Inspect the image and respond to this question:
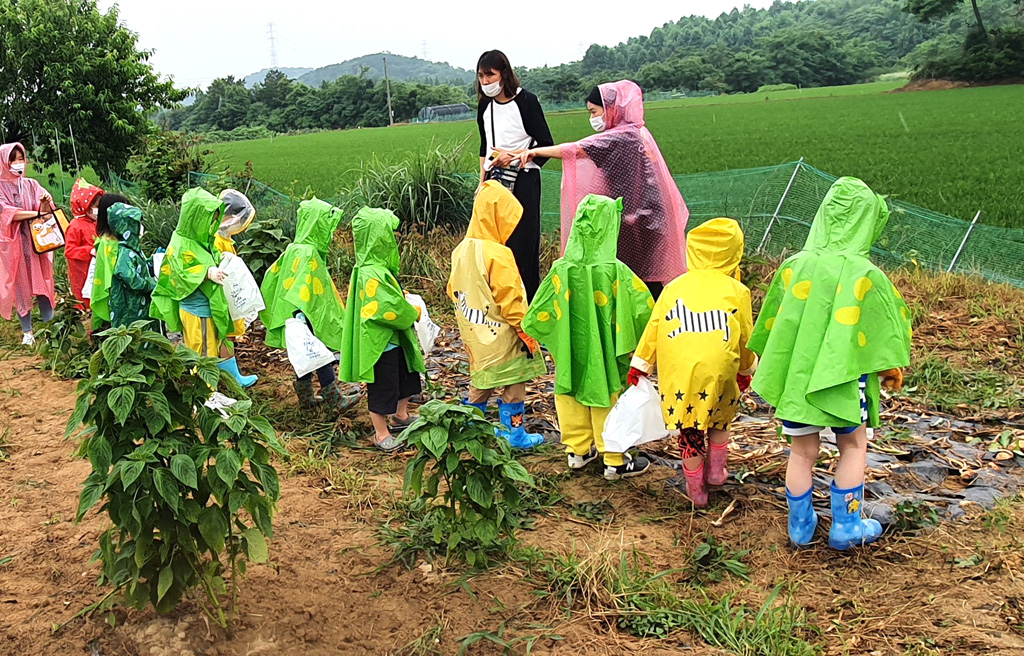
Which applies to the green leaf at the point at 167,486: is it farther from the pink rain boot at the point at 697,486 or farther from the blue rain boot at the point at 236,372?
the blue rain boot at the point at 236,372

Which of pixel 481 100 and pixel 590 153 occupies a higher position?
pixel 481 100

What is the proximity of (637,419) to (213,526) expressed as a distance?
6.49 feet

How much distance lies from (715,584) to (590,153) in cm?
296

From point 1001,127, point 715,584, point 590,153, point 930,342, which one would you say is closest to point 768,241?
point 930,342

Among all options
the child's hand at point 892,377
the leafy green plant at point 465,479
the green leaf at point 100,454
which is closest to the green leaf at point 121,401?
the green leaf at point 100,454

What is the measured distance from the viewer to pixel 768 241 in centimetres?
806

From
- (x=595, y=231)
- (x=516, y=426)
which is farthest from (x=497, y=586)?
(x=595, y=231)

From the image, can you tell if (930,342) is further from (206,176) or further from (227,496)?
(206,176)

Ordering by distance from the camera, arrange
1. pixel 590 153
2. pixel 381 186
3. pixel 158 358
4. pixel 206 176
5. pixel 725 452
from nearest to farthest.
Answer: pixel 158 358, pixel 725 452, pixel 590 153, pixel 381 186, pixel 206 176

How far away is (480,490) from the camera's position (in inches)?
132

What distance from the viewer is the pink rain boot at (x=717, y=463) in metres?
4.16

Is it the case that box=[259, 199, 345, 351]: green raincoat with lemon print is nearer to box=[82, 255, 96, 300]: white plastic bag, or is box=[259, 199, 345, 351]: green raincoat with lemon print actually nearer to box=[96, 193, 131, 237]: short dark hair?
box=[96, 193, 131, 237]: short dark hair

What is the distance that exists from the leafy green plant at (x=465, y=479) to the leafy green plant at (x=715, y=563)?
30.0 inches

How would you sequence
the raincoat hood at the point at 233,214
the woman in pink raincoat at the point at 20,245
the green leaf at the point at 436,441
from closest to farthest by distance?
1. the green leaf at the point at 436,441
2. the raincoat hood at the point at 233,214
3. the woman in pink raincoat at the point at 20,245
